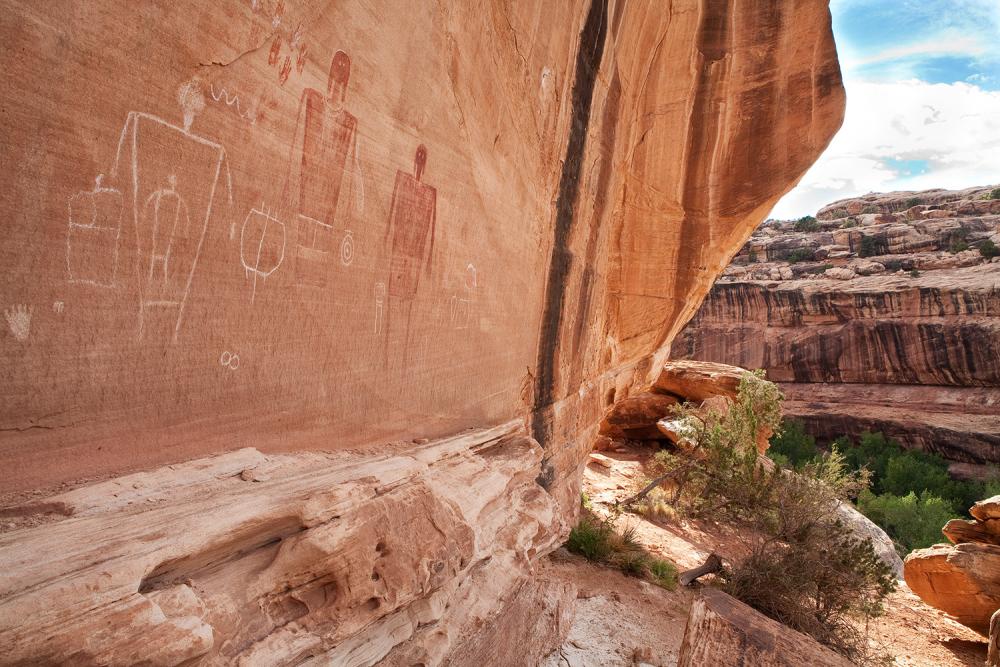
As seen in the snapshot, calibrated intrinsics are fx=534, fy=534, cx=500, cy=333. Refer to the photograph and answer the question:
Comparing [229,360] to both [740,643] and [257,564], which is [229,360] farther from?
[740,643]

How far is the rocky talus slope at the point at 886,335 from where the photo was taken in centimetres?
2088

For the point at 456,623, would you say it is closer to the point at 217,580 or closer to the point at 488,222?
the point at 217,580

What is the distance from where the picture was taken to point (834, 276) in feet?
86.2

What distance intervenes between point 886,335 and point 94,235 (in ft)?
91.3

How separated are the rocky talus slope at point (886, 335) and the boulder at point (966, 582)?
1458 cm

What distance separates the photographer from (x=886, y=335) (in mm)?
22906

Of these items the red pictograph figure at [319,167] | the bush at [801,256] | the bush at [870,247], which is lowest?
the red pictograph figure at [319,167]

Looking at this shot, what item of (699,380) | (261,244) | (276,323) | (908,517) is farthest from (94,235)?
(908,517)

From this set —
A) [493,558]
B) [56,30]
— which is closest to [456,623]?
[493,558]

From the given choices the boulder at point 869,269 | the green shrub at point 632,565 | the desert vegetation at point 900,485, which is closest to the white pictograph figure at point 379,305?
the green shrub at point 632,565

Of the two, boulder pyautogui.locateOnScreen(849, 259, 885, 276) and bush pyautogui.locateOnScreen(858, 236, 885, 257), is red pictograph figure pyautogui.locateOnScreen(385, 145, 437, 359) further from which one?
bush pyautogui.locateOnScreen(858, 236, 885, 257)

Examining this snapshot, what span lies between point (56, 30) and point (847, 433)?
27259 mm

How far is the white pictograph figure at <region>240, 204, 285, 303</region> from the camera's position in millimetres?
1820

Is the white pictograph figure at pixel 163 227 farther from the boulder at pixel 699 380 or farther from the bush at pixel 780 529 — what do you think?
the boulder at pixel 699 380
